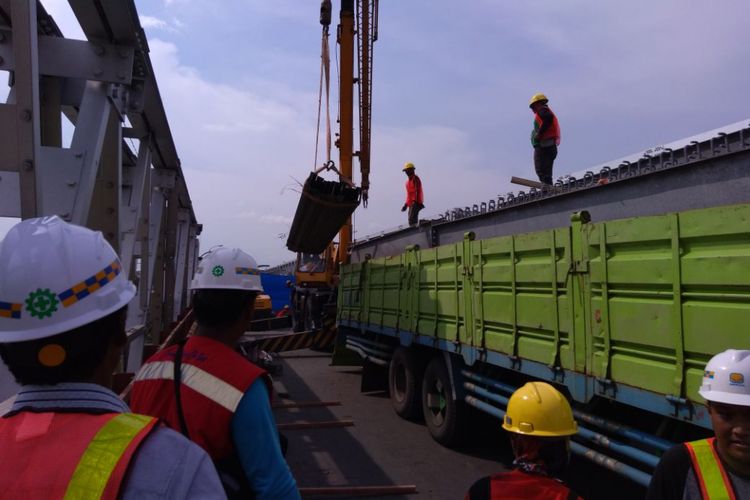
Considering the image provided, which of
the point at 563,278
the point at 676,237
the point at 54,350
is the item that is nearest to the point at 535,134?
the point at 563,278

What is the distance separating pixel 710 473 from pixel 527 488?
0.61 meters

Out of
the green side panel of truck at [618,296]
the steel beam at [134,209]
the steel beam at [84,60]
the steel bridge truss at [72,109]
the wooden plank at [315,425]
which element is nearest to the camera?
the steel bridge truss at [72,109]

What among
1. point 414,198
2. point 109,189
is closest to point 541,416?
point 109,189

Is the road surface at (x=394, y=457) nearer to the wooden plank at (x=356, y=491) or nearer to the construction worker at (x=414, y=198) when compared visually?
the wooden plank at (x=356, y=491)

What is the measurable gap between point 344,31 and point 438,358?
8422 mm

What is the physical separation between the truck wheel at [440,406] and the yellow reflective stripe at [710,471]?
14.4ft

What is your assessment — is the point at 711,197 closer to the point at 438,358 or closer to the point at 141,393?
the point at 438,358

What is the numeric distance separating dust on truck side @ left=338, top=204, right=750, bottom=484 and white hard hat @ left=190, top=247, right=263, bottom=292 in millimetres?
2365

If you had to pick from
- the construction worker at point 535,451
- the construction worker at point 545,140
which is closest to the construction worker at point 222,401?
the construction worker at point 535,451

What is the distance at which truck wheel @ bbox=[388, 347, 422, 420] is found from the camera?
25.0 ft

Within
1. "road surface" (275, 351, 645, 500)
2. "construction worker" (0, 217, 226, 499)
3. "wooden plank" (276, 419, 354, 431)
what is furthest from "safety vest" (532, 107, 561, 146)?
"construction worker" (0, 217, 226, 499)

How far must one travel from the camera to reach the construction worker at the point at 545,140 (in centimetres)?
838

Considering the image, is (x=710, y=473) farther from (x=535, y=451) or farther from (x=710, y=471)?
(x=535, y=451)

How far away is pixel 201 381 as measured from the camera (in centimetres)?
180
